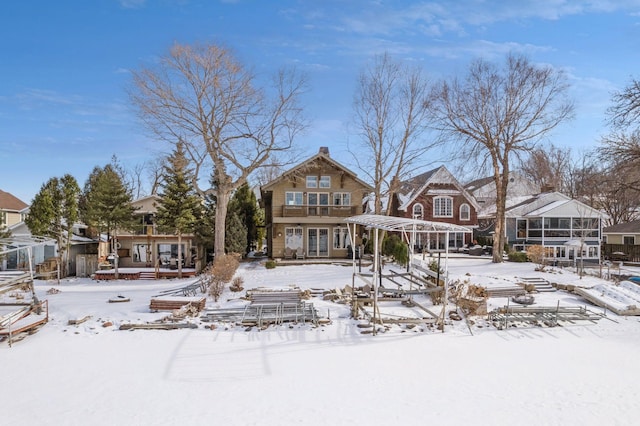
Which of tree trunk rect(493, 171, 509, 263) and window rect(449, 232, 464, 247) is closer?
tree trunk rect(493, 171, 509, 263)

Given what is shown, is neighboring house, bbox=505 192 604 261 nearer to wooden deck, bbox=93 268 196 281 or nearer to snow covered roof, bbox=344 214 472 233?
snow covered roof, bbox=344 214 472 233

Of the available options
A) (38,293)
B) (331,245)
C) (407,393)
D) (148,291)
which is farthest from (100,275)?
(407,393)

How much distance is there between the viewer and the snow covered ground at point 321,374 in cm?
680

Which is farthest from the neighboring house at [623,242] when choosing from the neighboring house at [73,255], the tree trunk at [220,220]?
the neighboring house at [73,255]

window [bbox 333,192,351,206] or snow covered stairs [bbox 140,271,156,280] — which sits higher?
window [bbox 333,192,351,206]

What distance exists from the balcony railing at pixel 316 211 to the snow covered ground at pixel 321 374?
1493 centimetres

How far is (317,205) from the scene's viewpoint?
28.2m

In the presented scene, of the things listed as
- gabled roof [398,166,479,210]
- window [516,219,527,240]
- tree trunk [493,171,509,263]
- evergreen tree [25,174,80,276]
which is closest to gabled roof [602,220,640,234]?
window [516,219,527,240]

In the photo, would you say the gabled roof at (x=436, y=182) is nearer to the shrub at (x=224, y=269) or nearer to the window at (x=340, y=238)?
the window at (x=340, y=238)

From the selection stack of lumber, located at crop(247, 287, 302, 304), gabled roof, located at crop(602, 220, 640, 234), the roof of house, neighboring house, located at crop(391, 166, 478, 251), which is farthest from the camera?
the roof of house

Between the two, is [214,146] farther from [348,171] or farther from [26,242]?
[26,242]

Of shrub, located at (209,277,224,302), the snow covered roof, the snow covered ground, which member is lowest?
the snow covered ground

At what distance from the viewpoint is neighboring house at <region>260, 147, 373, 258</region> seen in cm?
2847

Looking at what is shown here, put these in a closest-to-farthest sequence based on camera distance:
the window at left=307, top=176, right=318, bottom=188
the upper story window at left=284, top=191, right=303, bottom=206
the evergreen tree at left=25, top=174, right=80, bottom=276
A: the evergreen tree at left=25, top=174, right=80, bottom=276 < the upper story window at left=284, top=191, right=303, bottom=206 < the window at left=307, top=176, right=318, bottom=188
